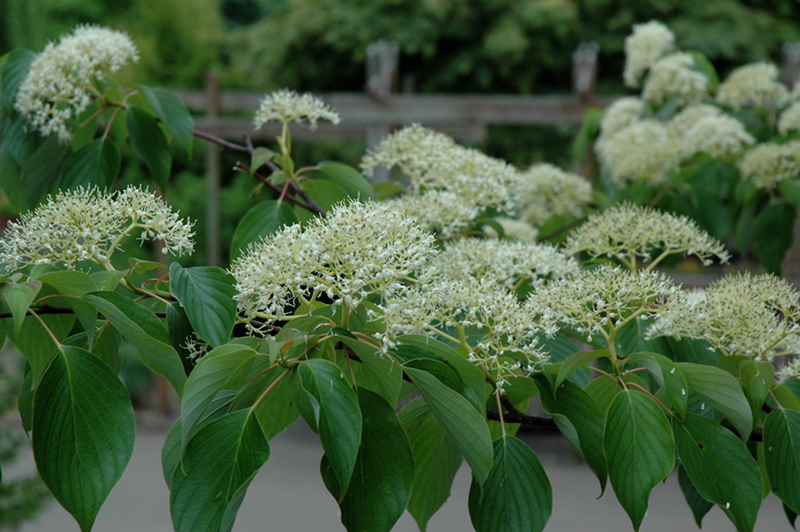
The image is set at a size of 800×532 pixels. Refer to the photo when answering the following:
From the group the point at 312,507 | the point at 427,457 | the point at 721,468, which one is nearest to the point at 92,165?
the point at 427,457

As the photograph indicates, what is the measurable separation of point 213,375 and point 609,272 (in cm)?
38

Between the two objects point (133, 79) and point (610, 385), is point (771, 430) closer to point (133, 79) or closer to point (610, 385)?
point (610, 385)

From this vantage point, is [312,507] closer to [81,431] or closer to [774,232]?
[774,232]

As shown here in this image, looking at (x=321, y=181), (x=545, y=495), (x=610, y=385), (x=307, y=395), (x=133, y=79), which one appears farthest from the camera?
(x=133, y=79)

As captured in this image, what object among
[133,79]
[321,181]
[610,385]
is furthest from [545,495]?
[133,79]

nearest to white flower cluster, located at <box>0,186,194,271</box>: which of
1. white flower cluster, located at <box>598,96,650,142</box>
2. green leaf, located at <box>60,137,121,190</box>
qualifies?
green leaf, located at <box>60,137,121,190</box>

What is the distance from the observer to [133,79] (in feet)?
18.8

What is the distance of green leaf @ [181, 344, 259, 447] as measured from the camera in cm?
49

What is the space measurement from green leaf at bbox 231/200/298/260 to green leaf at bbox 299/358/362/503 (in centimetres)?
42

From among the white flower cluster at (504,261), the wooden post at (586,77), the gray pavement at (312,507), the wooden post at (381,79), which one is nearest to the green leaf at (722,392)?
the white flower cluster at (504,261)

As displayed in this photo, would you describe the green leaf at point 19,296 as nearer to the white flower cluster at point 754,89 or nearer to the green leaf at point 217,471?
the green leaf at point 217,471

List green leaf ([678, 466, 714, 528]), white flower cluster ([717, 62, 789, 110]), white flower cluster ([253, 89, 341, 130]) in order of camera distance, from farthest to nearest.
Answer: white flower cluster ([717, 62, 789, 110])
white flower cluster ([253, 89, 341, 130])
green leaf ([678, 466, 714, 528])

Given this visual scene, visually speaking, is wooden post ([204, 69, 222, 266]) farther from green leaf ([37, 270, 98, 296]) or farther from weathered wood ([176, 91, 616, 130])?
green leaf ([37, 270, 98, 296])

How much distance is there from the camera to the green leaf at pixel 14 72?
1.03 m
